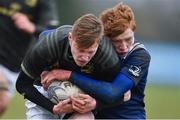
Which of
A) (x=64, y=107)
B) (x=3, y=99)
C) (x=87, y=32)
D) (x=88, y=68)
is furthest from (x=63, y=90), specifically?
(x=3, y=99)

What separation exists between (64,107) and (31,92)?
354 mm

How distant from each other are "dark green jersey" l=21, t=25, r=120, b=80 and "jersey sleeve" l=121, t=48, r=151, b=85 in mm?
104

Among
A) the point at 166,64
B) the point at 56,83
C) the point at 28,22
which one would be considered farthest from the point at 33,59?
the point at 166,64

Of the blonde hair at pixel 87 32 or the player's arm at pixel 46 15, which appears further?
the player's arm at pixel 46 15

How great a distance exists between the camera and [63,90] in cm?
624

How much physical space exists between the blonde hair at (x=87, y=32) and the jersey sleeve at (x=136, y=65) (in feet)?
1.52

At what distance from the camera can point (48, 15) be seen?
32.4ft

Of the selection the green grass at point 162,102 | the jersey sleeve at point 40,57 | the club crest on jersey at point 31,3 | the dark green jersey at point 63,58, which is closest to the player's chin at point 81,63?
the dark green jersey at point 63,58

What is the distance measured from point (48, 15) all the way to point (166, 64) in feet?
30.0

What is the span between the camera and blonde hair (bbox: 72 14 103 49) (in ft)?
19.5

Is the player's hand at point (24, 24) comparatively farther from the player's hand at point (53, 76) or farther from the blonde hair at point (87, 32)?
the blonde hair at point (87, 32)

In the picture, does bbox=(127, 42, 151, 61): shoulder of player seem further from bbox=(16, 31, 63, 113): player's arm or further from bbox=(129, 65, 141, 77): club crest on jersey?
bbox=(16, 31, 63, 113): player's arm

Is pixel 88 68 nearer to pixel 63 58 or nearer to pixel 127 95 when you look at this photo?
pixel 63 58

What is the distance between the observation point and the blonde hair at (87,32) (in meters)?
5.93
